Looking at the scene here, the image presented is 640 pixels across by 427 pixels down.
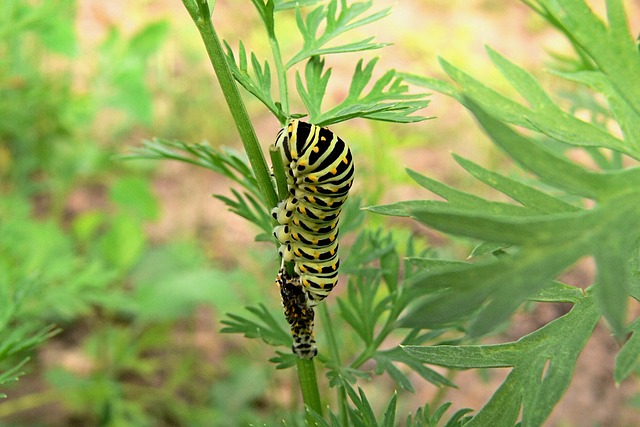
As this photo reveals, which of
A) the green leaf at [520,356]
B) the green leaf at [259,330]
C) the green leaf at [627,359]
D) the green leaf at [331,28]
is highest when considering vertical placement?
the green leaf at [331,28]

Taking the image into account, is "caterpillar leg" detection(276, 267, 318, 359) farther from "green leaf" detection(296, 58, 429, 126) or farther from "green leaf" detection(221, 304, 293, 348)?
"green leaf" detection(296, 58, 429, 126)

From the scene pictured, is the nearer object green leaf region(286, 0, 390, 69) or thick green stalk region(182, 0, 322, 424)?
thick green stalk region(182, 0, 322, 424)

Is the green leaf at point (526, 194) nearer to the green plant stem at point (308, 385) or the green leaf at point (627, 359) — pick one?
the green leaf at point (627, 359)

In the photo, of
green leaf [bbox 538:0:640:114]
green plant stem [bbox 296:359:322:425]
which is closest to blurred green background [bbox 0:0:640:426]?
green plant stem [bbox 296:359:322:425]

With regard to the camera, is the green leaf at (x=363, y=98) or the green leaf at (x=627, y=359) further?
the green leaf at (x=363, y=98)

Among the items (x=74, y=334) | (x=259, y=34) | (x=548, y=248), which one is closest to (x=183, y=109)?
(x=259, y=34)

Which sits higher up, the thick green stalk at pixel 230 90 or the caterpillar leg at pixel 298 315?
the thick green stalk at pixel 230 90

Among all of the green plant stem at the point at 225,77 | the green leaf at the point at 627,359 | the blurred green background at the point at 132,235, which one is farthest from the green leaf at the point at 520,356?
the blurred green background at the point at 132,235

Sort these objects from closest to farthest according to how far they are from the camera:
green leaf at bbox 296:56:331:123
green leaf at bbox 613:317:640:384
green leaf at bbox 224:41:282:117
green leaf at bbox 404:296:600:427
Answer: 1. green leaf at bbox 613:317:640:384
2. green leaf at bbox 404:296:600:427
3. green leaf at bbox 224:41:282:117
4. green leaf at bbox 296:56:331:123
